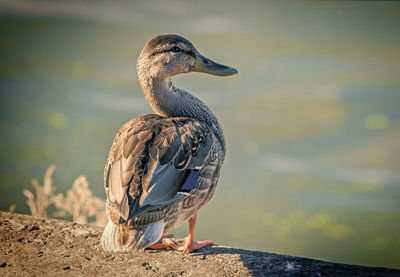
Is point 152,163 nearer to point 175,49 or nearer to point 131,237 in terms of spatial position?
point 131,237

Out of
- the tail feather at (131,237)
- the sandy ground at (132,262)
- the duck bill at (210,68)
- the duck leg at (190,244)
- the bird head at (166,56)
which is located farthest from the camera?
the duck bill at (210,68)

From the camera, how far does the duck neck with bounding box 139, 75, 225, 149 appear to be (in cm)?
466

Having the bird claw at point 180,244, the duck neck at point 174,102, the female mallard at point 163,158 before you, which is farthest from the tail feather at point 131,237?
the duck neck at point 174,102

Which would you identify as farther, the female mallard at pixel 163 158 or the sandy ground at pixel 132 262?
the sandy ground at pixel 132 262

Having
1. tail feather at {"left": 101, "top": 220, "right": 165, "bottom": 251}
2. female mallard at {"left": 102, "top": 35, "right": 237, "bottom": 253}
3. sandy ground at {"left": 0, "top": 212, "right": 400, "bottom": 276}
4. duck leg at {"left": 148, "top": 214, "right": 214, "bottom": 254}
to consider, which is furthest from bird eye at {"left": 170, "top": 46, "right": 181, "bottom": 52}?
sandy ground at {"left": 0, "top": 212, "right": 400, "bottom": 276}

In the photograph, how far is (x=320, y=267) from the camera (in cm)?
423

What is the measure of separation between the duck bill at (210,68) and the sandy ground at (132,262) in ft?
6.19

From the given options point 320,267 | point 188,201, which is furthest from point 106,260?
point 320,267

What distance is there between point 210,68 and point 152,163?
1.52 m

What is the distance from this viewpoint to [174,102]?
4.71m

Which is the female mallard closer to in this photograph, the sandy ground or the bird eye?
the bird eye

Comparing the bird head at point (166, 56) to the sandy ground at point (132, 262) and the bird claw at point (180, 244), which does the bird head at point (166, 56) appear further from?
the sandy ground at point (132, 262)

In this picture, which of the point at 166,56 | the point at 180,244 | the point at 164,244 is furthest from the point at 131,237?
the point at 166,56

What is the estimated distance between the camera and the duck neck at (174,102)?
15.3 feet
